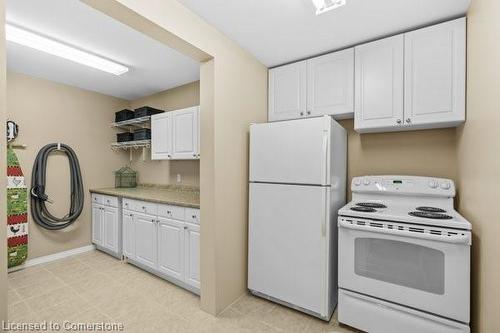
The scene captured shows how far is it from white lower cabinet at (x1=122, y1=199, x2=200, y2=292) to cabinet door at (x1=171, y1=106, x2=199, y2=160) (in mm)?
718

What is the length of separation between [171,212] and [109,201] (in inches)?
52.5

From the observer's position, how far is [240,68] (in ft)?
7.48

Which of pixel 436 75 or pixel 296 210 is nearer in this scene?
pixel 436 75

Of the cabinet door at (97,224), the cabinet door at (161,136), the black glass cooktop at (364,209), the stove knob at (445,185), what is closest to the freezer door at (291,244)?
the black glass cooktop at (364,209)

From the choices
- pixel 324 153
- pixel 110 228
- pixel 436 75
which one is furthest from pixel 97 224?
pixel 436 75

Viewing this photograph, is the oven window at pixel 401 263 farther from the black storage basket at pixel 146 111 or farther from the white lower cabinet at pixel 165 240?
the black storage basket at pixel 146 111

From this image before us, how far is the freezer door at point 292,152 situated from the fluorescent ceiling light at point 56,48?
1.76 meters

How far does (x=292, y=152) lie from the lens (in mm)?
2047

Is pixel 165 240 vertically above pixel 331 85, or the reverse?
pixel 331 85

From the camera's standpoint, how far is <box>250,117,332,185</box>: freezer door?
1.91 meters

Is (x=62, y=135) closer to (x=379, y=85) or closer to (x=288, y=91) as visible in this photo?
(x=288, y=91)

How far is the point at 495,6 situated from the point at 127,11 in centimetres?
196

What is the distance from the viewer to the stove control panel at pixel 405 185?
194 cm

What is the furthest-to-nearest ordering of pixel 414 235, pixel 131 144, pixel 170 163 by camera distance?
pixel 131 144, pixel 170 163, pixel 414 235
